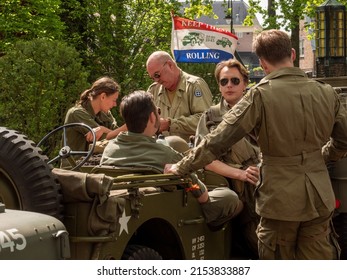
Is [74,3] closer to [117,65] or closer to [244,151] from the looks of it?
[117,65]

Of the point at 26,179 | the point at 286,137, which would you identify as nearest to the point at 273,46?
the point at 286,137

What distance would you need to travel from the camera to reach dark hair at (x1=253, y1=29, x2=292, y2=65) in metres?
5.41

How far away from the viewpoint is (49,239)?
420cm

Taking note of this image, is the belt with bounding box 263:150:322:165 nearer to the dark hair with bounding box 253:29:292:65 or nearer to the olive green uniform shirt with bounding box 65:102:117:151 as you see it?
the dark hair with bounding box 253:29:292:65

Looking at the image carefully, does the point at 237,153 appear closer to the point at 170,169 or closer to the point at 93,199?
the point at 170,169

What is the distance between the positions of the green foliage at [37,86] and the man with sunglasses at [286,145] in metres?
13.5

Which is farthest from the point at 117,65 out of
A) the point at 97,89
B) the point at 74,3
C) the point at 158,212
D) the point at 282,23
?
the point at 158,212

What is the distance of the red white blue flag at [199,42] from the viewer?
1714 centimetres

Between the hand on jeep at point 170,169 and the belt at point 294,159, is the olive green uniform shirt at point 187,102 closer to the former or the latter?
the hand on jeep at point 170,169

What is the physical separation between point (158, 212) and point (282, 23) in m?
30.2

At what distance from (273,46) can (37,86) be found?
1428 centimetres

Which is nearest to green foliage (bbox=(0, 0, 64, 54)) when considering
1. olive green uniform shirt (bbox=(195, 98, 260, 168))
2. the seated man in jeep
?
olive green uniform shirt (bbox=(195, 98, 260, 168))

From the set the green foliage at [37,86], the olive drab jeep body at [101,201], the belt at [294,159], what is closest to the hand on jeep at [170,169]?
the olive drab jeep body at [101,201]

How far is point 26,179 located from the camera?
5.37 metres
